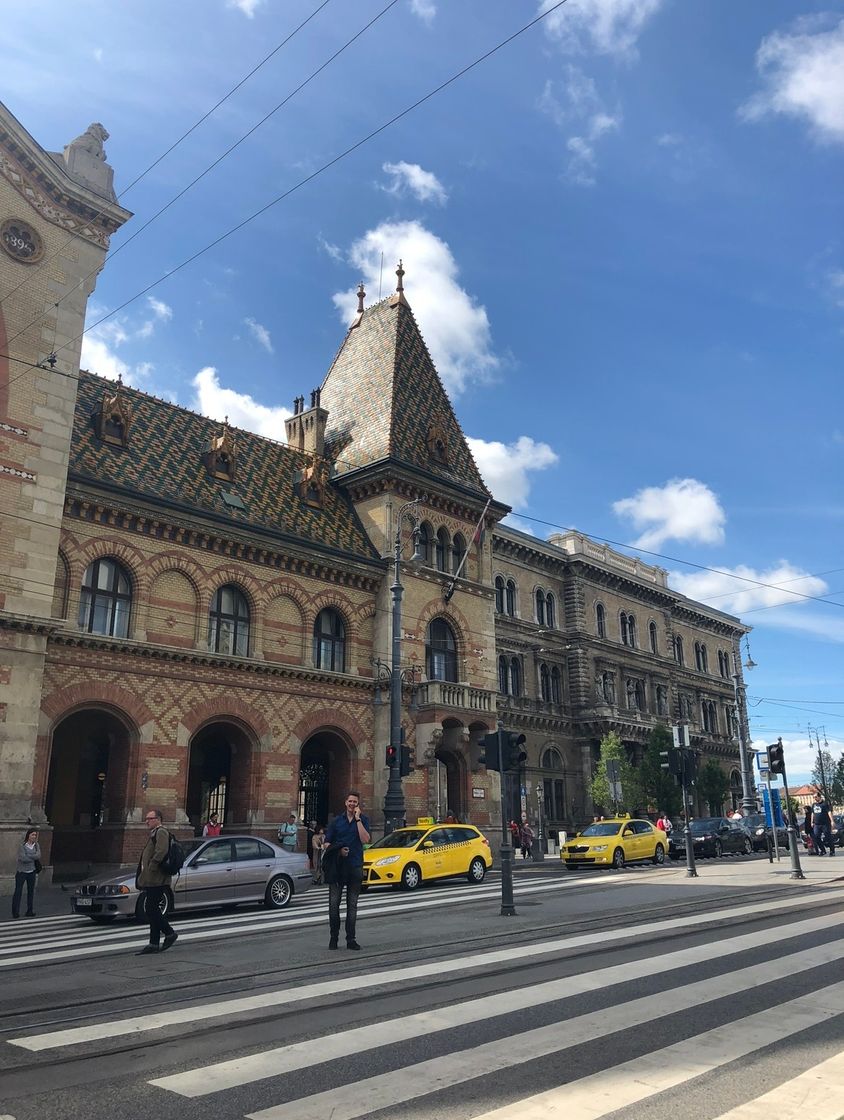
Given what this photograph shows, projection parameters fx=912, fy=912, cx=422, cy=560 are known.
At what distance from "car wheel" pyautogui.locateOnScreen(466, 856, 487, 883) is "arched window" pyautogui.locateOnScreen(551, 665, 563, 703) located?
2401 cm

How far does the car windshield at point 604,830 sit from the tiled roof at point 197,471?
11.5 meters

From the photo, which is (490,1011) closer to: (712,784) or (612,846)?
(612,846)

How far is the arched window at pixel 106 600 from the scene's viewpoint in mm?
23953

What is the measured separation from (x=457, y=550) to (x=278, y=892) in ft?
63.7

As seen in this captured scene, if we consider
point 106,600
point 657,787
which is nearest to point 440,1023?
point 106,600

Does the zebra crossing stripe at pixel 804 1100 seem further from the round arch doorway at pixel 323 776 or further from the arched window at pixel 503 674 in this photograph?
the arched window at pixel 503 674

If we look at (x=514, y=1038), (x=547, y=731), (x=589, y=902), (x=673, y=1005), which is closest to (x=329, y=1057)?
(x=514, y=1038)

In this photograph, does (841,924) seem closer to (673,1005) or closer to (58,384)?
(673,1005)

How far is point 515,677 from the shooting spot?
4391 cm

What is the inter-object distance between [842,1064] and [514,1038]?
2.05 m

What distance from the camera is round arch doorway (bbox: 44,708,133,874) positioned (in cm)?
2378

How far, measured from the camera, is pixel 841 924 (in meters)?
12.0

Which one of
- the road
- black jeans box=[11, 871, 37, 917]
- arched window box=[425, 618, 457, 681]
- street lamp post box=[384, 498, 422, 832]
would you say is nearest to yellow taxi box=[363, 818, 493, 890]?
street lamp post box=[384, 498, 422, 832]

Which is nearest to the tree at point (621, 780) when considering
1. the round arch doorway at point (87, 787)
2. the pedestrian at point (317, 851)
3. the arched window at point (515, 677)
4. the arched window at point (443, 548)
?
the arched window at point (515, 677)
